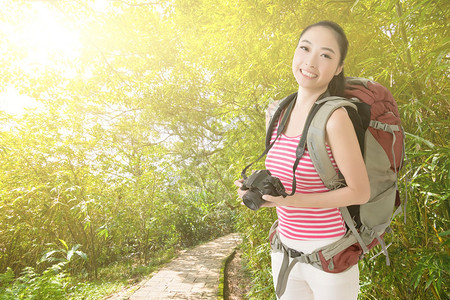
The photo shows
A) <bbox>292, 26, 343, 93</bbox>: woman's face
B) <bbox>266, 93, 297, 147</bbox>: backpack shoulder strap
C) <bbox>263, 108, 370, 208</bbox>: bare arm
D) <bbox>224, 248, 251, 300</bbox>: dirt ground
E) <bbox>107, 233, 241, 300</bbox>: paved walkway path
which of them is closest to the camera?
<bbox>263, 108, 370, 208</bbox>: bare arm

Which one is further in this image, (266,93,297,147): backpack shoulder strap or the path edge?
the path edge

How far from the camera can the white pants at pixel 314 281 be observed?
99cm

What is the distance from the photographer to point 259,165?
7.47 ft

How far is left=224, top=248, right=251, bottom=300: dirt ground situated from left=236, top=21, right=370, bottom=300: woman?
3.29 meters

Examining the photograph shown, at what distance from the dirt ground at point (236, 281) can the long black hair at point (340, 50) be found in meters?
3.68

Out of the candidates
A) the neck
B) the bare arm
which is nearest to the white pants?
the bare arm

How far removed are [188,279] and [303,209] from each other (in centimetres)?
398

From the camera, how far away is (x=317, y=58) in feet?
3.24

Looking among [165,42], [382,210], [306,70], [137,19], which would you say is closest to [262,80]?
[306,70]

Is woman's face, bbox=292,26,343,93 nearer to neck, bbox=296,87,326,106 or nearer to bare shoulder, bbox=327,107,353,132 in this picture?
neck, bbox=296,87,326,106

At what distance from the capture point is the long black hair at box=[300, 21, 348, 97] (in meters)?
1.00

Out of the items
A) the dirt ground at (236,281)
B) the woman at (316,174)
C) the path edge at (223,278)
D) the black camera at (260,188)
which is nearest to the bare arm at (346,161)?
the woman at (316,174)

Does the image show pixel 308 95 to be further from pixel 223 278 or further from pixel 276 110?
pixel 223 278

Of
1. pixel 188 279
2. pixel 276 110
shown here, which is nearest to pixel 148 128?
pixel 188 279
